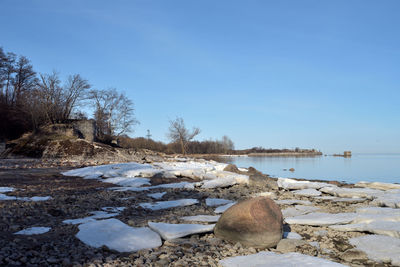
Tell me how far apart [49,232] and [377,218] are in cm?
421

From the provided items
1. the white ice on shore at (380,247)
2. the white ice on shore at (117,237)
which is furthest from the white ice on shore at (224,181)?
the white ice on shore at (380,247)

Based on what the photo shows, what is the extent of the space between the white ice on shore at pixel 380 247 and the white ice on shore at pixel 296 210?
1.31m

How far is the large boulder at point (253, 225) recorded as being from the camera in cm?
306

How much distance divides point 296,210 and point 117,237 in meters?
3.07

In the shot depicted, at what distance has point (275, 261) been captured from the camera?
100 inches

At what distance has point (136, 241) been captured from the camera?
3.00 metres

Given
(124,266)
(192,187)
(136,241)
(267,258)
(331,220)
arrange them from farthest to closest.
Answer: (192,187) < (331,220) < (136,241) < (267,258) < (124,266)

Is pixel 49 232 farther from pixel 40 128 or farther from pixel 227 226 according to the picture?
pixel 40 128

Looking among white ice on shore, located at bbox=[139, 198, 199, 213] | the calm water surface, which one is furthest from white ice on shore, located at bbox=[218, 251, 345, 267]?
the calm water surface

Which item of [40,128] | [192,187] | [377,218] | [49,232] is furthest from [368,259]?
[40,128]

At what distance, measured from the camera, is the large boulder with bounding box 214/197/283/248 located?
10.1ft

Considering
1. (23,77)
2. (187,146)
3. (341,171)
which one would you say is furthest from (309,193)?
(187,146)

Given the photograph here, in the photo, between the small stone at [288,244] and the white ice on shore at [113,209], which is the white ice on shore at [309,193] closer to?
the small stone at [288,244]

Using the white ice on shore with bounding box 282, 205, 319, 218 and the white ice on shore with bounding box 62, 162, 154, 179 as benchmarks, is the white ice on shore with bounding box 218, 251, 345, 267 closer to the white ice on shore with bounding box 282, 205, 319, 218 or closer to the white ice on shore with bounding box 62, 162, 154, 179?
the white ice on shore with bounding box 282, 205, 319, 218
